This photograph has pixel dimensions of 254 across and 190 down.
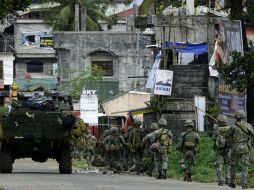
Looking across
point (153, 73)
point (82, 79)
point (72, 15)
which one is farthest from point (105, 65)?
point (153, 73)

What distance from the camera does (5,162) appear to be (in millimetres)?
30328

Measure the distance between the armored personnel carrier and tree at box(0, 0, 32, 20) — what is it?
288 inches

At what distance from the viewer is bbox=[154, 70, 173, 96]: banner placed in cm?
4032

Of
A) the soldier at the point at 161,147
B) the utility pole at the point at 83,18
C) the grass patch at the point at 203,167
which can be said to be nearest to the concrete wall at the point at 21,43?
the utility pole at the point at 83,18

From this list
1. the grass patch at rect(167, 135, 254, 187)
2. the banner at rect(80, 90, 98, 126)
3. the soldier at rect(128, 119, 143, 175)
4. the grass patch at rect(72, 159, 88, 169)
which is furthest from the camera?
the banner at rect(80, 90, 98, 126)

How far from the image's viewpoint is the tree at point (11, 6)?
2097 centimetres

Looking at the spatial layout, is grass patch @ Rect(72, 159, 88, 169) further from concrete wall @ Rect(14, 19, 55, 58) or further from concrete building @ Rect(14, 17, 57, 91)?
concrete wall @ Rect(14, 19, 55, 58)

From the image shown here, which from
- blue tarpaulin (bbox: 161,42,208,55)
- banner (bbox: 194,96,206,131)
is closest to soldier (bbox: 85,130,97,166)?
blue tarpaulin (bbox: 161,42,208,55)

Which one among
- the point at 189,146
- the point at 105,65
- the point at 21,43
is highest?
the point at 21,43

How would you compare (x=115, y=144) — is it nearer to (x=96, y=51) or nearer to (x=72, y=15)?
(x=96, y=51)

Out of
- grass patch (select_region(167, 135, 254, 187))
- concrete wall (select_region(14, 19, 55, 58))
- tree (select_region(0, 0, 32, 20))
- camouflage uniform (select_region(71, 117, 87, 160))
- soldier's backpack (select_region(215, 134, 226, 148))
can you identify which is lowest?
grass patch (select_region(167, 135, 254, 187))

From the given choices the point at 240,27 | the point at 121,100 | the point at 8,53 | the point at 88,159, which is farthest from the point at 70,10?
the point at 240,27

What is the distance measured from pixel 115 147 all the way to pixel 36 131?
5.91 metres

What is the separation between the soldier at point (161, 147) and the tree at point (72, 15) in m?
46.4
